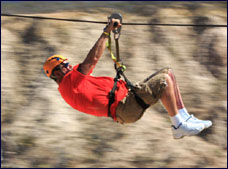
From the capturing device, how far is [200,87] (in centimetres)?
793

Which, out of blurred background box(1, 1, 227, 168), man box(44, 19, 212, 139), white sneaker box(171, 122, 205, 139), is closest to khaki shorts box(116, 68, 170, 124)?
man box(44, 19, 212, 139)

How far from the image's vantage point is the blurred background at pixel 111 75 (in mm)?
7199

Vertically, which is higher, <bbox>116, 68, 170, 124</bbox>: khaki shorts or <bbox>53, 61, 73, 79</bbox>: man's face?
<bbox>53, 61, 73, 79</bbox>: man's face

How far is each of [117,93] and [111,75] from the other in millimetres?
3183

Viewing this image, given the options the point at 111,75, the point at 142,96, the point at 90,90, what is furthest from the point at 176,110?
the point at 111,75

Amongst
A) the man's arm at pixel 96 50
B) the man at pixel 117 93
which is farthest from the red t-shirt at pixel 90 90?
the man's arm at pixel 96 50

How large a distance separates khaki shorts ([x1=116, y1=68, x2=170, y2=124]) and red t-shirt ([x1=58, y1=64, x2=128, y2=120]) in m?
0.08

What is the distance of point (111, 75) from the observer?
Answer: 25.9 feet

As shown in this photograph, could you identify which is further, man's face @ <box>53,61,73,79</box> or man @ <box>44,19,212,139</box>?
man's face @ <box>53,61,73,79</box>

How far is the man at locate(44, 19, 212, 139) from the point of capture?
179 inches

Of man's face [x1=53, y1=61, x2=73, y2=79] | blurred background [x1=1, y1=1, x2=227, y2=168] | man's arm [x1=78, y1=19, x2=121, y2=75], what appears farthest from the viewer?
blurred background [x1=1, y1=1, x2=227, y2=168]

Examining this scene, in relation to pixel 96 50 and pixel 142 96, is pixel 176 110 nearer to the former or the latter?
pixel 142 96

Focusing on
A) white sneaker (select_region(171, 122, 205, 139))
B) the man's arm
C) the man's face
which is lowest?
white sneaker (select_region(171, 122, 205, 139))

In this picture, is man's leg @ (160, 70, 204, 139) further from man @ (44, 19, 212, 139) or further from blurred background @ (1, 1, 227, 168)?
blurred background @ (1, 1, 227, 168)
